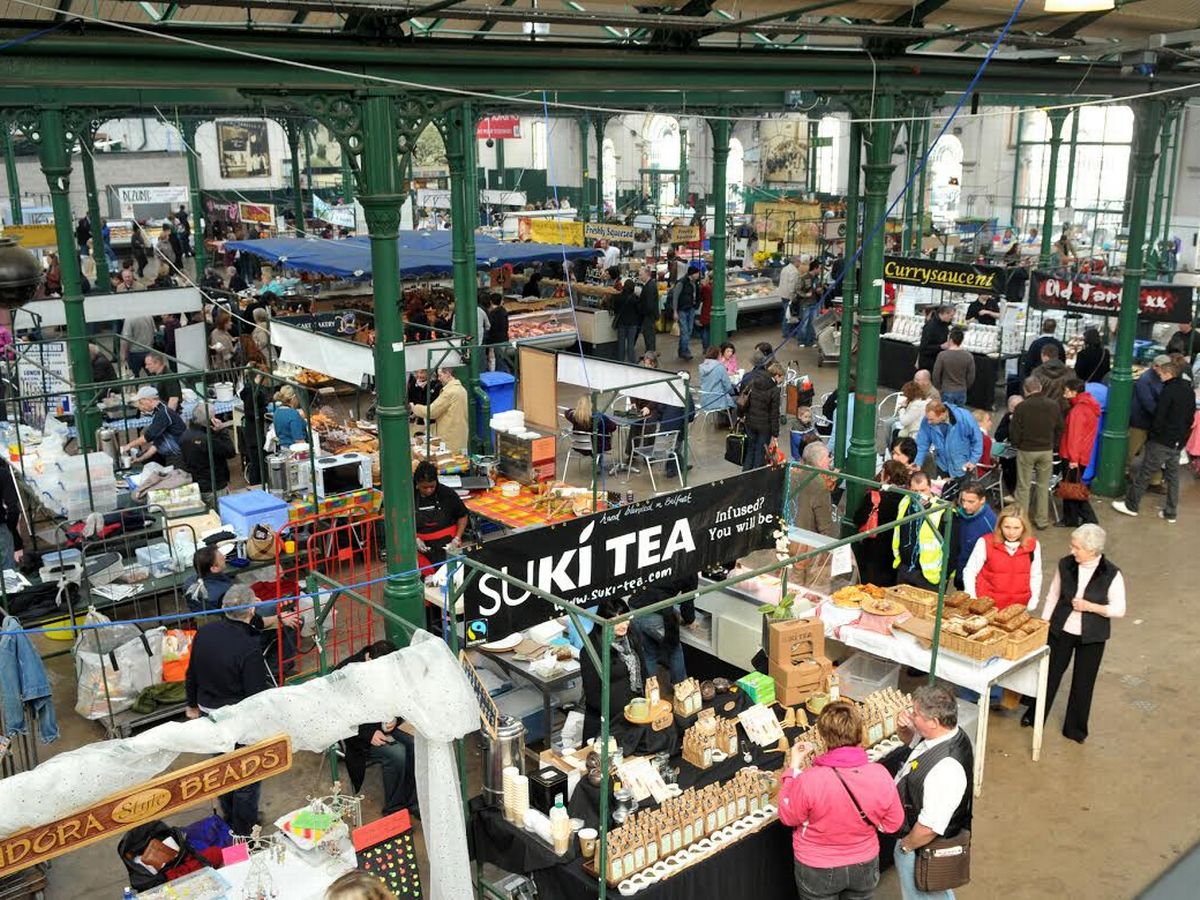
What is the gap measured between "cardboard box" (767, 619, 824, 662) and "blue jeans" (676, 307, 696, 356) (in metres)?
13.3

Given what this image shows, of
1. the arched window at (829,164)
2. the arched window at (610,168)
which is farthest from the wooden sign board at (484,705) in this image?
the arched window at (610,168)

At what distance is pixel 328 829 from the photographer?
5.76 metres

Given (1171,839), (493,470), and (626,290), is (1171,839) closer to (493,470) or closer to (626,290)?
Answer: (493,470)

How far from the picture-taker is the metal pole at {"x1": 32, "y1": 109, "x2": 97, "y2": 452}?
42.1 feet

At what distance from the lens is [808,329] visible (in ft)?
68.8

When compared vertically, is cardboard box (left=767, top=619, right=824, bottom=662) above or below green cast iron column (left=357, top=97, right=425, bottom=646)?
below

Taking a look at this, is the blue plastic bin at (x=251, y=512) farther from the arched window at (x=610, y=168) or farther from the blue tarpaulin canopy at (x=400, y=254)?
the arched window at (x=610, y=168)

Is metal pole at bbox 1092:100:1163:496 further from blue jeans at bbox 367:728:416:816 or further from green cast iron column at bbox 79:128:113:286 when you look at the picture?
green cast iron column at bbox 79:128:113:286

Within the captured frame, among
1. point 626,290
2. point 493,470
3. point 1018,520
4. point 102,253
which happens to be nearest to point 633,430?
point 493,470

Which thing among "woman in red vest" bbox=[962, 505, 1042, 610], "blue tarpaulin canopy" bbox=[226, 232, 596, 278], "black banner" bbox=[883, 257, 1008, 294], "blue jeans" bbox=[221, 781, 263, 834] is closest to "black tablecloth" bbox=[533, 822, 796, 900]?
"blue jeans" bbox=[221, 781, 263, 834]

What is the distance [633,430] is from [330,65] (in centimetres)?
736

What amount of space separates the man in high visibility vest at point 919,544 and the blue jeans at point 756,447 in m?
3.49

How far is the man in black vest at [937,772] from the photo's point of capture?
5.35m

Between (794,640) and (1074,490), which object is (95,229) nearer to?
(1074,490)
